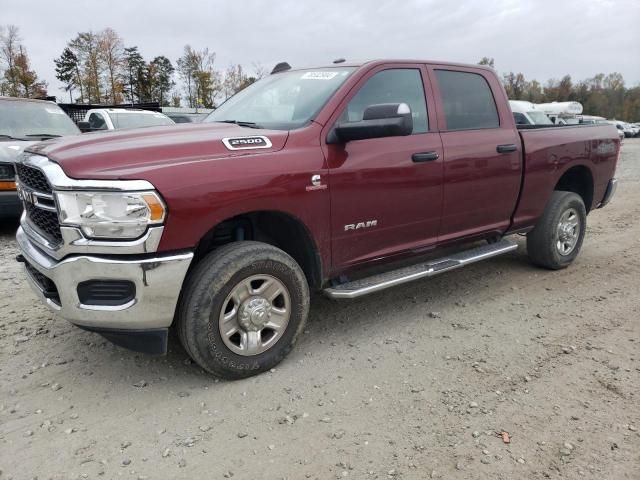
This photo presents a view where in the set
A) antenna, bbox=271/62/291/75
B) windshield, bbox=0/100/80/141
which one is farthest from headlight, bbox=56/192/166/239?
windshield, bbox=0/100/80/141

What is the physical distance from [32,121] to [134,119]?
3.15 meters

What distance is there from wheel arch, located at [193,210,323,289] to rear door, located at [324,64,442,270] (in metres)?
0.17

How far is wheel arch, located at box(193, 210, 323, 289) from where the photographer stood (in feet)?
10.4

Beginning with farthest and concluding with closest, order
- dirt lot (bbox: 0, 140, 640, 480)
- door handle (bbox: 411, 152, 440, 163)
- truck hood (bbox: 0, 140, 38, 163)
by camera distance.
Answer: truck hood (bbox: 0, 140, 38, 163)
door handle (bbox: 411, 152, 440, 163)
dirt lot (bbox: 0, 140, 640, 480)

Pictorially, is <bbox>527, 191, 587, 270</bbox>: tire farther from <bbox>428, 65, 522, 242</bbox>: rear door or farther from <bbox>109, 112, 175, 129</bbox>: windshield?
<bbox>109, 112, 175, 129</bbox>: windshield

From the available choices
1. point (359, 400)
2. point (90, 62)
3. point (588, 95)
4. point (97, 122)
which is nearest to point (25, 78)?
point (90, 62)

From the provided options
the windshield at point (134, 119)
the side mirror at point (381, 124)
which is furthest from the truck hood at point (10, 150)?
the side mirror at point (381, 124)

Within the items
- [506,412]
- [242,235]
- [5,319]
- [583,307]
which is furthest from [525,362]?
[5,319]

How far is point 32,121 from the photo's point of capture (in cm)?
727

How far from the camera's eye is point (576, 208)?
5285 millimetres

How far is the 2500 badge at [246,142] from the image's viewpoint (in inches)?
117

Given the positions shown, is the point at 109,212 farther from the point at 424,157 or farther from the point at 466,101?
the point at 466,101

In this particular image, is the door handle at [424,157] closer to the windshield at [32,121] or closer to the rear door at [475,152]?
the rear door at [475,152]

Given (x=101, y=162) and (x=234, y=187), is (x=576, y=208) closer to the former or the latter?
(x=234, y=187)
